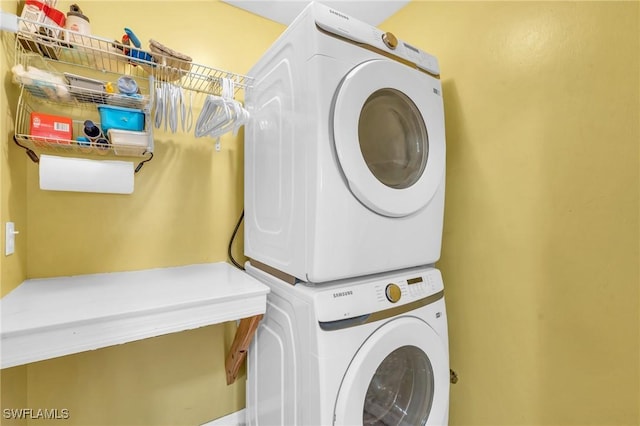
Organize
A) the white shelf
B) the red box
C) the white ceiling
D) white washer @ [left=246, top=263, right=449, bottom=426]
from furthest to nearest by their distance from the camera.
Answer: the white ceiling, the red box, white washer @ [left=246, top=263, right=449, bottom=426], the white shelf

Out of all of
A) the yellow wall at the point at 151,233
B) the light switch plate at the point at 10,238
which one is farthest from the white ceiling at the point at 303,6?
the light switch plate at the point at 10,238

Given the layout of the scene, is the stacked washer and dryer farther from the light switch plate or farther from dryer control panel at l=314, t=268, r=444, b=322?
the light switch plate

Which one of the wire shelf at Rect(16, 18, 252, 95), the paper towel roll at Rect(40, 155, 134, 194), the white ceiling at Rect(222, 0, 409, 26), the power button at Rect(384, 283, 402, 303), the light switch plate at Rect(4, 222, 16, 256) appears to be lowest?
the power button at Rect(384, 283, 402, 303)

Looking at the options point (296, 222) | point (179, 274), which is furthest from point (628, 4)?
point (179, 274)

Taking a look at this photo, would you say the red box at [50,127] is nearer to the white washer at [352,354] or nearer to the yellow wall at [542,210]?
the white washer at [352,354]

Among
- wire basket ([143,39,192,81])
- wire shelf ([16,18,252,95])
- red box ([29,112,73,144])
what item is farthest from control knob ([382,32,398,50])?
red box ([29,112,73,144])

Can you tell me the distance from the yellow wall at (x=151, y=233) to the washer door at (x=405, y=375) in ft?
2.75

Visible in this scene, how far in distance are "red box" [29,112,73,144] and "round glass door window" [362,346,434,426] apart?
1550 millimetres

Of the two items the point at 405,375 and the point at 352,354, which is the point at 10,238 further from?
the point at 405,375

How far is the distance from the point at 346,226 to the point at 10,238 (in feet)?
3.82

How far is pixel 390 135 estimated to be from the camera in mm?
1219

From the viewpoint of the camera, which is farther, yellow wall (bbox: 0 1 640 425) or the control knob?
the control knob

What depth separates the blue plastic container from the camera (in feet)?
3.70

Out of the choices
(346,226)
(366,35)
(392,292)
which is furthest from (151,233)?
(366,35)
